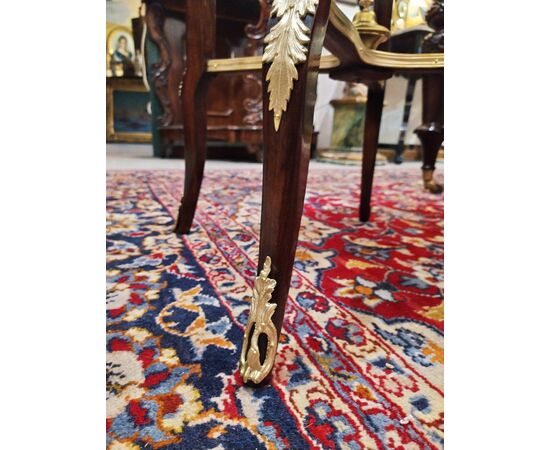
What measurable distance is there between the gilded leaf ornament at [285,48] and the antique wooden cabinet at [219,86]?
79.9 inches

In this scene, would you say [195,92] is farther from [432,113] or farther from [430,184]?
[430,184]

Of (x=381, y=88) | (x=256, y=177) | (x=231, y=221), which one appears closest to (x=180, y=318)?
(x=231, y=221)

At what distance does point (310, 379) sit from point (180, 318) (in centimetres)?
18

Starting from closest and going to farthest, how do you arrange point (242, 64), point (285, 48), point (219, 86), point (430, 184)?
point (285, 48)
point (242, 64)
point (430, 184)
point (219, 86)

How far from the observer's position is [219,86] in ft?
8.11

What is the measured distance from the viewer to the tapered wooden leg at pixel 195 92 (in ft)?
2.41

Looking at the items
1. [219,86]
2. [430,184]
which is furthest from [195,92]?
[219,86]

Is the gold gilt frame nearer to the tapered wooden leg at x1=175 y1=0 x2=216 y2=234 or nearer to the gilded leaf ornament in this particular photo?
the tapered wooden leg at x1=175 y1=0 x2=216 y2=234

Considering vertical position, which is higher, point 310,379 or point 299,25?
point 299,25

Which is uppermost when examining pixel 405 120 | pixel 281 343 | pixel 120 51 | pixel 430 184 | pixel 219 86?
pixel 120 51

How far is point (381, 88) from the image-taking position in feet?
3.04

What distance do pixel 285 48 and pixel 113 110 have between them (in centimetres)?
444

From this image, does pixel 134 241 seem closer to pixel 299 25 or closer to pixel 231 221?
pixel 231 221
